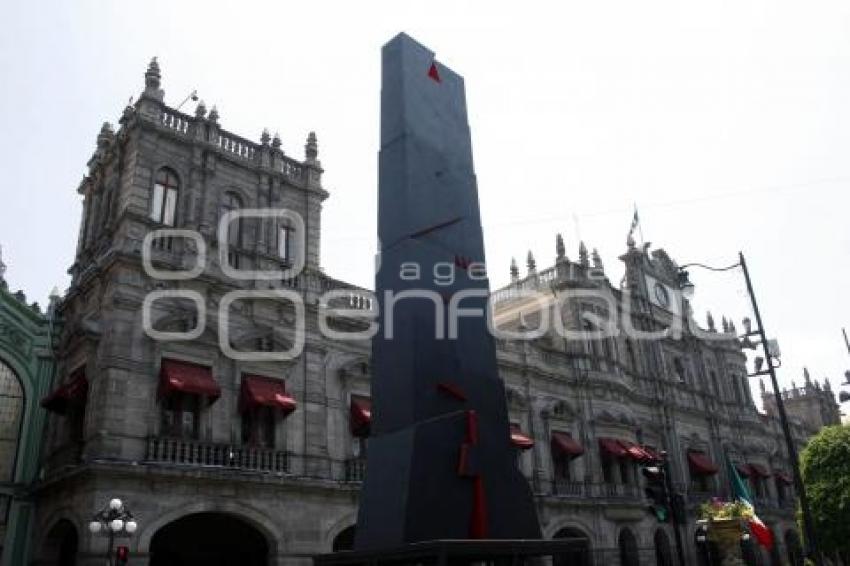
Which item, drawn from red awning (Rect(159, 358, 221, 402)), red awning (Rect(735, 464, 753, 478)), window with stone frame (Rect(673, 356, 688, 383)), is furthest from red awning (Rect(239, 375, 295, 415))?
red awning (Rect(735, 464, 753, 478))

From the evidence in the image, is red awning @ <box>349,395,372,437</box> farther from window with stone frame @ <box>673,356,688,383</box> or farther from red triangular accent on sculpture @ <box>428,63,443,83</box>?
window with stone frame @ <box>673,356,688,383</box>

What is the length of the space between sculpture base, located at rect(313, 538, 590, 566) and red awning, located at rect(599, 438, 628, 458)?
21.0 meters

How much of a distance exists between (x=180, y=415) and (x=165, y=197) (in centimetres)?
644

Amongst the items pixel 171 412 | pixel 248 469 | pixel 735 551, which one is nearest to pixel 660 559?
pixel 735 551

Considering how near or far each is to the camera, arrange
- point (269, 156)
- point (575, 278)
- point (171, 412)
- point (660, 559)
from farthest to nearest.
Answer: point (575, 278) < point (660, 559) < point (269, 156) < point (171, 412)

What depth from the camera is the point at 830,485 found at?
97.8 ft

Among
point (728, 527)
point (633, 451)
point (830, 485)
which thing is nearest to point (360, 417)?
point (728, 527)

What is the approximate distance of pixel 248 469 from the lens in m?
18.1

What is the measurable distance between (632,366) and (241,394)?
838 inches

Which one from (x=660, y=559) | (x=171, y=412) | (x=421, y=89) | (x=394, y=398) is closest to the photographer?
(x=394, y=398)

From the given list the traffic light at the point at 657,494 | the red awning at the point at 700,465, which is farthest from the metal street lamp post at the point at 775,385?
the red awning at the point at 700,465

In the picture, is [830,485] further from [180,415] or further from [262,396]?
[180,415]

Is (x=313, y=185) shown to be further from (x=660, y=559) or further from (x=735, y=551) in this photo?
(x=660, y=559)

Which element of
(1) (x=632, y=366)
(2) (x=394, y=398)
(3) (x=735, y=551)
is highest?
(1) (x=632, y=366)
